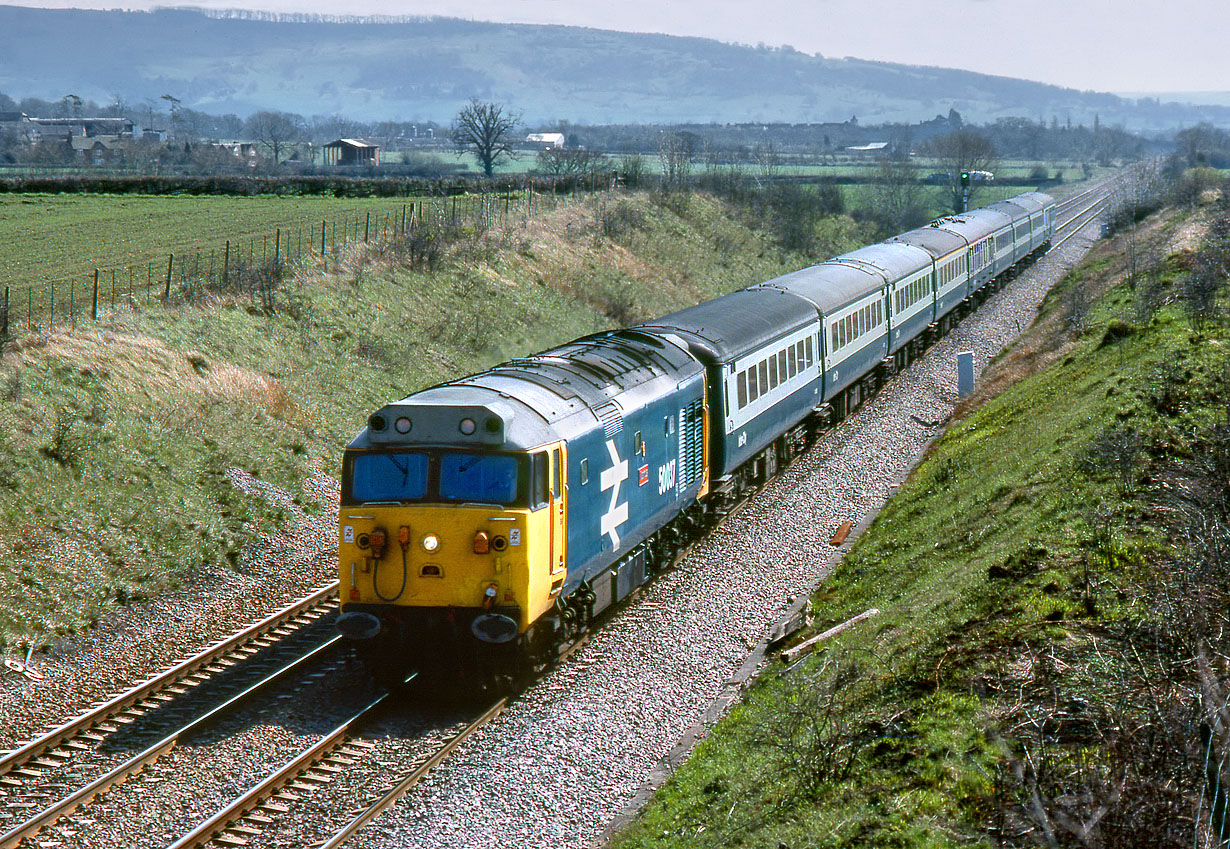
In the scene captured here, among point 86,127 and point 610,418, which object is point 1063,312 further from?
point 86,127

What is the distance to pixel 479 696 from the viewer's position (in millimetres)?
14742

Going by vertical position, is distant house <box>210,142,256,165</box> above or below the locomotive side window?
above

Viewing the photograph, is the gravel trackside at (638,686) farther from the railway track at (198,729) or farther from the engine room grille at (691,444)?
the engine room grille at (691,444)

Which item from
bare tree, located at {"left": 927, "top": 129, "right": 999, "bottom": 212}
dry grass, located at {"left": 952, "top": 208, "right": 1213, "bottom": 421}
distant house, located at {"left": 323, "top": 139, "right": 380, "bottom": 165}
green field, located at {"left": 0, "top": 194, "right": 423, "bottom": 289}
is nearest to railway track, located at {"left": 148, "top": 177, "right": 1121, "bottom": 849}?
dry grass, located at {"left": 952, "top": 208, "right": 1213, "bottom": 421}

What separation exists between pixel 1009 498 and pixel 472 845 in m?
11.5

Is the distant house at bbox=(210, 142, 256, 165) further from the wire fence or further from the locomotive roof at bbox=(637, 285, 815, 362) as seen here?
the locomotive roof at bbox=(637, 285, 815, 362)

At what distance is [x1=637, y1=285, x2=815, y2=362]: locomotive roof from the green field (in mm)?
18927

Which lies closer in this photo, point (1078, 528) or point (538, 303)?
point (1078, 528)

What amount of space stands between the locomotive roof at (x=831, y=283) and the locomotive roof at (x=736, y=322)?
1081mm

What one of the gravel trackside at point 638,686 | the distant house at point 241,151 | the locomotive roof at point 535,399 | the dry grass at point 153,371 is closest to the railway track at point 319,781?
the gravel trackside at point 638,686

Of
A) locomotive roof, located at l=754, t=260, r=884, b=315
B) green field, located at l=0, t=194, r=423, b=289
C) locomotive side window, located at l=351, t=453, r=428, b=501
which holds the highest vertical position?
green field, located at l=0, t=194, r=423, b=289

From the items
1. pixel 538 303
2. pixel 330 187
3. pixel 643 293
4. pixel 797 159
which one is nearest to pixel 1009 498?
pixel 538 303

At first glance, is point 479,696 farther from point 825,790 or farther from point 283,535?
point 283,535

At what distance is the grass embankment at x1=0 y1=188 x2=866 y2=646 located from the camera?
18.6m
